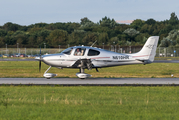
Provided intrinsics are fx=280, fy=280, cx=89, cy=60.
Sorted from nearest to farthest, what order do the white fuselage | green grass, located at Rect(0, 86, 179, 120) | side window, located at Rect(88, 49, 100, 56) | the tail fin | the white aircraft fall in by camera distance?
green grass, located at Rect(0, 86, 179, 120)
the white aircraft
the white fuselage
side window, located at Rect(88, 49, 100, 56)
the tail fin

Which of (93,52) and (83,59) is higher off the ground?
(93,52)

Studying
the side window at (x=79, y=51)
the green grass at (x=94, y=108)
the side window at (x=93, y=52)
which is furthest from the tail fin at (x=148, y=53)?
the green grass at (x=94, y=108)

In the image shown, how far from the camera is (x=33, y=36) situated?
143750mm

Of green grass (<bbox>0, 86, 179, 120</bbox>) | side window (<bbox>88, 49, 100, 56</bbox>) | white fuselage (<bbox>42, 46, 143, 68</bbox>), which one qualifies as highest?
side window (<bbox>88, 49, 100, 56</bbox>)

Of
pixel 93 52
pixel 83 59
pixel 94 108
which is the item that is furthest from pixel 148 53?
pixel 94 108

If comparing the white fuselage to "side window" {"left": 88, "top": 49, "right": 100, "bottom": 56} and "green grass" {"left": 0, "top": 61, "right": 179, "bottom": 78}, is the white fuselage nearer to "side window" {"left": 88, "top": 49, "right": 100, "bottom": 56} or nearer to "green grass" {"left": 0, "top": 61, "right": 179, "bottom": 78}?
"side window" {"left": 88, "top": 49, "right": 100, "bottom": 56}

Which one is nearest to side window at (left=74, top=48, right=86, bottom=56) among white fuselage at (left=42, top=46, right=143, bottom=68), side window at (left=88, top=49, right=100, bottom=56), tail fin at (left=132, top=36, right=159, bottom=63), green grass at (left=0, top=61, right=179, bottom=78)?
white fuselage at (left=42, top=46, right=143, bottom=68)

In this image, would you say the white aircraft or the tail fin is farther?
the tail fin

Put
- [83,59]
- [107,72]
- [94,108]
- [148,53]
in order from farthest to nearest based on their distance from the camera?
1. [107,72]
2. [148,53]
3. [83,59]
4. [94,108]

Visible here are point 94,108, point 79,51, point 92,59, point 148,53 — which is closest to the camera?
point 94,108

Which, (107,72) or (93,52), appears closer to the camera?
(93,52)

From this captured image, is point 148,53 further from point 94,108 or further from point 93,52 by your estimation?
point 94,108

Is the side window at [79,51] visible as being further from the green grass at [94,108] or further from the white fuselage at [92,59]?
the green grass at [94,108]

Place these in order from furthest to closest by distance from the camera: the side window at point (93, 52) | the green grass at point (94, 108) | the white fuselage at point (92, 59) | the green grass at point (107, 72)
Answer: the green grass at point (107, 72) → the side window at point (93, 52) → the white fuselage at point (92, 59) → the green grass at point (94, 108)
